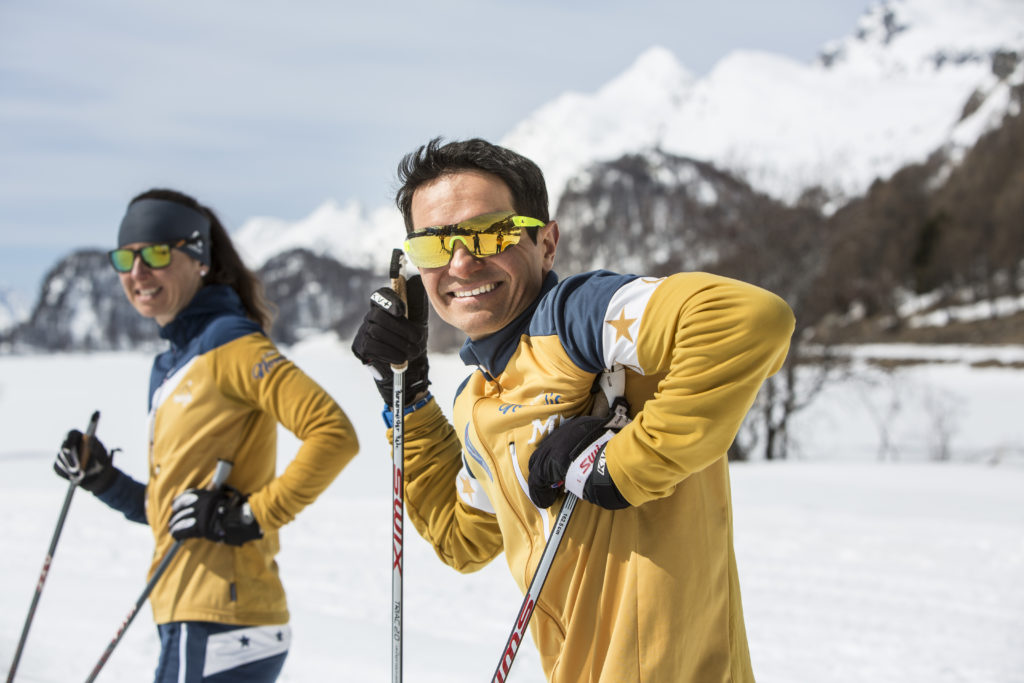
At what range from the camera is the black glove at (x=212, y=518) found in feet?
7.79

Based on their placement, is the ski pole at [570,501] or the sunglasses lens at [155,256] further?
the sunglasses lens at [155,256]

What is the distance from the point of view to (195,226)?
2834 mm

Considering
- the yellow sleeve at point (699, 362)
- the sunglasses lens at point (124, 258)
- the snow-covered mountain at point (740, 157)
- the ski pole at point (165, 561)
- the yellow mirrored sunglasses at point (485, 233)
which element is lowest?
the ski pole at point (165, 561)

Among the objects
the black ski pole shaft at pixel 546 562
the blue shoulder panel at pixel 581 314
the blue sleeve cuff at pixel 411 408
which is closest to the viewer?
the blue shoulder panel at pixel 581 314

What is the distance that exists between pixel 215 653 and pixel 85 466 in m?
0.88

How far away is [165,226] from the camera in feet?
9.04

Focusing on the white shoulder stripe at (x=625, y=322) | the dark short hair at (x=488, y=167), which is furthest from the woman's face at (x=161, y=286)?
the white shoulder stripe at (x=625, y=322)

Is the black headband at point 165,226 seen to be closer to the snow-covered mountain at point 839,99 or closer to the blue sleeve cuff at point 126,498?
the blue sleeve cuff at point 126,498

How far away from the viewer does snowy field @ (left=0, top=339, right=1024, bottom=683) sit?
4523mm

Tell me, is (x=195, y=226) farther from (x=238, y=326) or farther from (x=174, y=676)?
(x=174, y=676)

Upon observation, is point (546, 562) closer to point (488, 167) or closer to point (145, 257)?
point (488, 167)

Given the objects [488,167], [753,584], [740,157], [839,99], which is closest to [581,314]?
Result: [488,167]

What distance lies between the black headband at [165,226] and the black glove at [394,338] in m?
1.17

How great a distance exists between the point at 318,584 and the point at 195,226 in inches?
155
